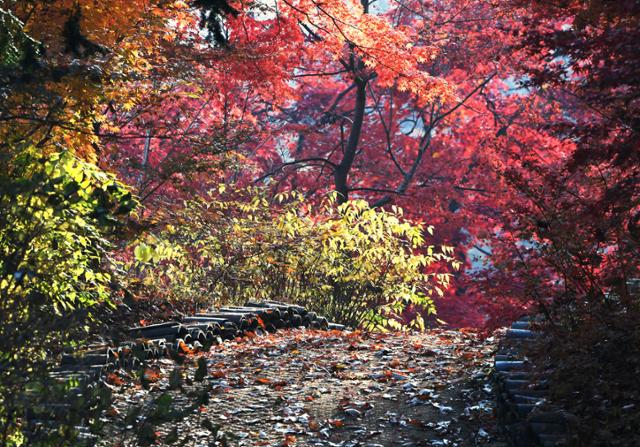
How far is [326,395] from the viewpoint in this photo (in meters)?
6.93

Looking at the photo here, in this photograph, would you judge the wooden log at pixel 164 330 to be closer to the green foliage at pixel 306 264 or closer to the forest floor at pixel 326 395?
the forest floor at pixel 326 395

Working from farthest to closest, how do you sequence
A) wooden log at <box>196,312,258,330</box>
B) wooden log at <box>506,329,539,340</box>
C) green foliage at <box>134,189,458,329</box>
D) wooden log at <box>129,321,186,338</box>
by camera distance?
green foliage at <box>134,189,458,329</box>
wooden log at <box>196,312,258,330</box>
wooden log at <box>129,321,186,338</box>
wooden log at <box>506,329,539,340</box>

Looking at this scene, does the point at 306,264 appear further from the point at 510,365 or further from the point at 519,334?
the point at 510,365

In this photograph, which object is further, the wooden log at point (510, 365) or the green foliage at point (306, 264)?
the green foliage at point (306, 264)

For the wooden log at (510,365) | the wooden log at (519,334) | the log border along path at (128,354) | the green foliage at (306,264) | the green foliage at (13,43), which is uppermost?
the green foliage at (13,43)

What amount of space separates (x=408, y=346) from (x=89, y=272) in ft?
13.8

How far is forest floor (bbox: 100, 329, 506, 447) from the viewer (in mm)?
5852

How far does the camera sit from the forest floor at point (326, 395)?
5852 millimetres

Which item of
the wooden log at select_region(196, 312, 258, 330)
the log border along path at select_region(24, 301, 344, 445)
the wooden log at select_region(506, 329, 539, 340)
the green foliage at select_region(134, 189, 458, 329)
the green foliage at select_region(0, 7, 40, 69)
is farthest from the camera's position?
the green foliage at select_region(134, 189, 458, 329)

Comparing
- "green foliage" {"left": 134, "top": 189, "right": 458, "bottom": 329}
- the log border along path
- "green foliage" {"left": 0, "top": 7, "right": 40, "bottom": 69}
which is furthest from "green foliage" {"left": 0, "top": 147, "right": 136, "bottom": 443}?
"green foliage" {"left": 134, "top": 189, "right": 458, "bottom": 329}

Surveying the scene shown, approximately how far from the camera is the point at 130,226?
8.13 metres

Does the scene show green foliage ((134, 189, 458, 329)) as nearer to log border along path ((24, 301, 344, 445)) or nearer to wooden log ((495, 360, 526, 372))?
log border along path ((24, 301, 344, 445))

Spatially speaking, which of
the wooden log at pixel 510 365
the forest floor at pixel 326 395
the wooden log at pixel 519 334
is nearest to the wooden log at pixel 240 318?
the forest floor at pixel 326 395

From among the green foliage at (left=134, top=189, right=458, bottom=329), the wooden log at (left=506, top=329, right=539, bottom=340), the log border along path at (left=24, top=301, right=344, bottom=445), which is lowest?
the log border along path at (left=24, top=301, right=344, bottom=445)
